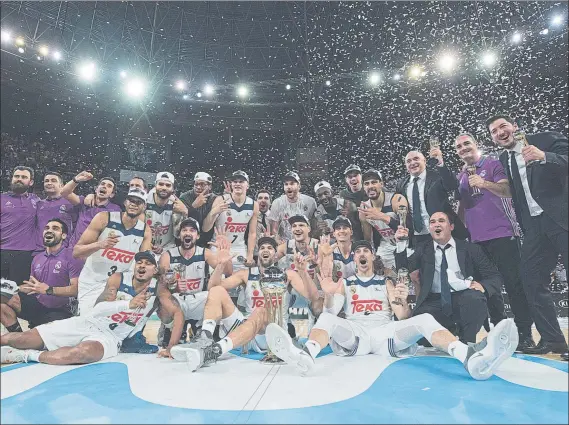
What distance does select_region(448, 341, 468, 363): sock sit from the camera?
227 cm

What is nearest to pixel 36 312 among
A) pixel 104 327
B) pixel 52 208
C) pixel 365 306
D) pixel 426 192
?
pixel 104 327

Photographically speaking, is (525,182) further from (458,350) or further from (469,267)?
(458,350)

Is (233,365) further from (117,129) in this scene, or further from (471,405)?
(117,129)

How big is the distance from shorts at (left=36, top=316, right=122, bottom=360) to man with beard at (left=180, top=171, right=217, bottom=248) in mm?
1435

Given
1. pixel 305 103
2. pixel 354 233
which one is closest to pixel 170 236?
pixel 354 233

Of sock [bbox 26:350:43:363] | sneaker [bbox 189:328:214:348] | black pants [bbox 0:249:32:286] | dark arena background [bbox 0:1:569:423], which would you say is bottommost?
sock [bbox 26:350:43:363]

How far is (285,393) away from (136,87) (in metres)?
8.84

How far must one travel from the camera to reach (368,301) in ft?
10.1

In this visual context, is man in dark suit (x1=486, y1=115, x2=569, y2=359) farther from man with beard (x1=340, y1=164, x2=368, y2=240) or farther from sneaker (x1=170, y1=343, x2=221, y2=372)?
sneaker (x1=170, y1=343, x2=221, y2=372)

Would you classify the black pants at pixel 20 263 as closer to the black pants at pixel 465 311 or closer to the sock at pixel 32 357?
the sock at pixel 32 357

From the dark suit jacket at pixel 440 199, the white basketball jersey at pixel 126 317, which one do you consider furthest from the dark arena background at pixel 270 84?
the dark suit jacket at pixel 440 199

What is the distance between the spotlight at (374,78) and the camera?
803 cm

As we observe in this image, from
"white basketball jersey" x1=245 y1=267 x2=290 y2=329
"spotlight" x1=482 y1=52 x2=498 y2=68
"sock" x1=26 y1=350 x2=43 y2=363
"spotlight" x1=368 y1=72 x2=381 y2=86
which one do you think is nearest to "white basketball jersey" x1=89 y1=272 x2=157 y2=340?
"sock" x1=26 y1=350 x2=43 y2=363

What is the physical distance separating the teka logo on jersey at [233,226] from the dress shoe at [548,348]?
2637 millimetres
